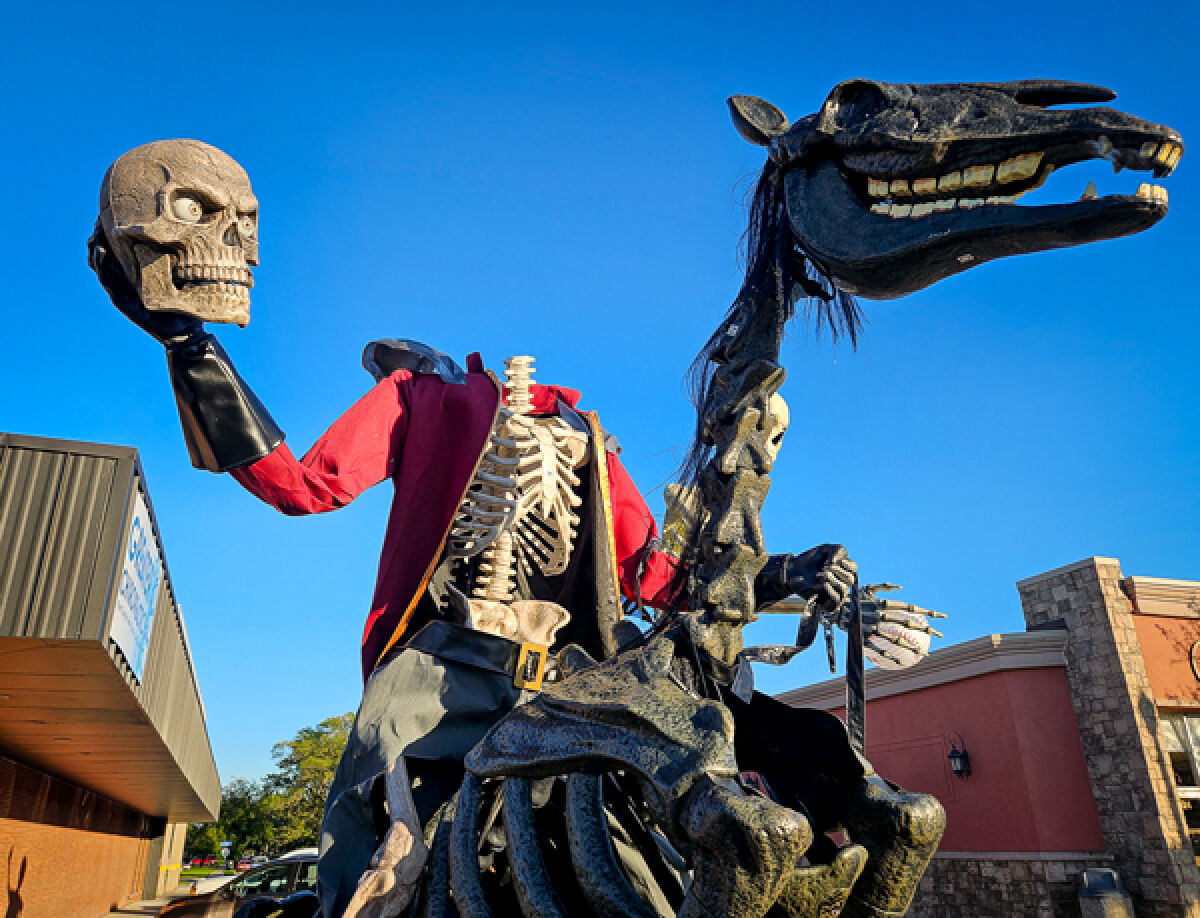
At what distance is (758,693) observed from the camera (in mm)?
1751

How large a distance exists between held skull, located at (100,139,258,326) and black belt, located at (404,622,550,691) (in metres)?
1.05

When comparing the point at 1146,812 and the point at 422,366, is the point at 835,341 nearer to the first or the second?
the point at 422,366

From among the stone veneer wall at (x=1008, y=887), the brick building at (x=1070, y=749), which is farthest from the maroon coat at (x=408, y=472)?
the brick building at (x=1070, y=749)

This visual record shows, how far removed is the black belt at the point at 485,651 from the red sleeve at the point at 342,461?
0.47 m

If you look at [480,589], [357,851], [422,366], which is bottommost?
[357,851]

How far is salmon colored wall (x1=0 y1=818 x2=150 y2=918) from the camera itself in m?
13.3

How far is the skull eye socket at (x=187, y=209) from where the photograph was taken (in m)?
1.91

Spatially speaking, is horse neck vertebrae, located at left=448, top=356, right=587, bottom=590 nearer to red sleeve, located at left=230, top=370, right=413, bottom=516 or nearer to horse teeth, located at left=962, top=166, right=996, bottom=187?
red sleeve, located at left=230, top=370, right=413, bottom=516

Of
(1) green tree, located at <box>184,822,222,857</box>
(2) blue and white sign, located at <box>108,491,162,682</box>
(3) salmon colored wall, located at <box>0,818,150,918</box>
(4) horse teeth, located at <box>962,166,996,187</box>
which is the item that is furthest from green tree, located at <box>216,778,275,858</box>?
(4) horse teeth, located at <box>962,166,996,187</box>

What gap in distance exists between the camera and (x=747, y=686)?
5.79 feet

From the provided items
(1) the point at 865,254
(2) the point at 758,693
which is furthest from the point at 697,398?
(2) the point at 758,693

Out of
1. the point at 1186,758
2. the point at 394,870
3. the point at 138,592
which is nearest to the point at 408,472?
the point at 394,870

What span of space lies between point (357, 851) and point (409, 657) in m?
0.53

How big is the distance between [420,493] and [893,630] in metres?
1.48
